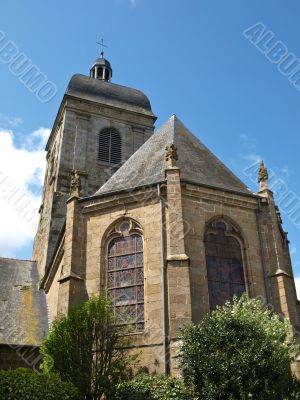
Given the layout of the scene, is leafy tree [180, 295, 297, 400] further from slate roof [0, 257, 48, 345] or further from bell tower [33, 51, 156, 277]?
bell tower [33, 51, 156, 277]

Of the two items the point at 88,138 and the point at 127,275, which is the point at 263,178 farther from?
the point at 88,138

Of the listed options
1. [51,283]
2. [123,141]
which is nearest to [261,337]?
[51,283]

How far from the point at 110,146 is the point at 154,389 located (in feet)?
63.8

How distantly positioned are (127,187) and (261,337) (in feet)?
23.7

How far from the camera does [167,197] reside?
1448 cm

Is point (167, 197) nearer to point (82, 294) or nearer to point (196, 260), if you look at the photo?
point (196, 260)

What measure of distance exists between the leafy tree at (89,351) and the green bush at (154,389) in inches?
15.1

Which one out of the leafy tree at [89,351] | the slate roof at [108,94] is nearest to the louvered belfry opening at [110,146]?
the slate roof at [108,94]

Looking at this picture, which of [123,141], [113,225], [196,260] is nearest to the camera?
[196,260]

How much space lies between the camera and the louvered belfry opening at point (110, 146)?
1100 inches

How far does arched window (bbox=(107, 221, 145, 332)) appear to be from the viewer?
44.1 ft

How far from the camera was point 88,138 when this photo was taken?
2823 centimetres

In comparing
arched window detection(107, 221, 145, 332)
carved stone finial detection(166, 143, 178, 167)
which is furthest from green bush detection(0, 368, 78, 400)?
carved stone finial detection(166, 143, 178, 167)

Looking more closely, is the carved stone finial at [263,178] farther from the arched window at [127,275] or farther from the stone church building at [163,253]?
the arched window at [127,275]
